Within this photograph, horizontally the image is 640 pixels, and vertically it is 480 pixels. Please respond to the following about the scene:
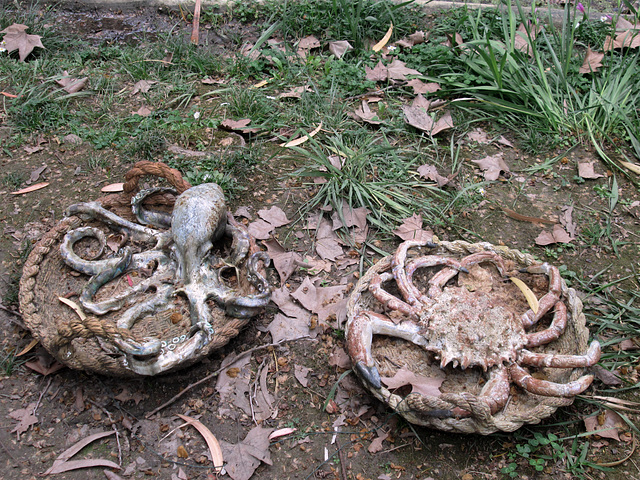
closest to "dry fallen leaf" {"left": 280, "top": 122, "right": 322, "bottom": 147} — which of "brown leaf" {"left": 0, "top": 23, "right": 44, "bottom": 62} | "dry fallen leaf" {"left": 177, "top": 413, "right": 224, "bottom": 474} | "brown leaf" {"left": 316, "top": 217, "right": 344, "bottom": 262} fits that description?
"brown leaf" {"left": 316, "top": 217, "right": 344, "bottom": 262}

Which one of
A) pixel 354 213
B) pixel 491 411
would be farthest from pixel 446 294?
pixel 354 213

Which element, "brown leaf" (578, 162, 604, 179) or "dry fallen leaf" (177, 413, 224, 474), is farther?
"brown leaf" (578, 162, 604, 179)

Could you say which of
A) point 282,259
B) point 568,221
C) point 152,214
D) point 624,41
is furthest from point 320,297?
point 624,41

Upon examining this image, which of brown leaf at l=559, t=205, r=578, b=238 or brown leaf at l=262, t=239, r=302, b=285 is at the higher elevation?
brown leaf at l=559, t=205, r=578, b=238

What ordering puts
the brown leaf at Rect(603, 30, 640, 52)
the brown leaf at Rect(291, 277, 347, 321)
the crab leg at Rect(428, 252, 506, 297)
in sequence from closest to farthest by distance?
the crab leg at Rect(428, 252, 506, 297)
the brown leaf at Rect(291, 277, 347, 321)
the brown leaf at Rect(603, 30, 640, 52)

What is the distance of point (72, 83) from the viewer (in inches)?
168

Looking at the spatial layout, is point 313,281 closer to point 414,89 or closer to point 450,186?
point 450,186

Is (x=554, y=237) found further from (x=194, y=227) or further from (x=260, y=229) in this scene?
(x=194, y=227)

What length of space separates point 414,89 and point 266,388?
2.69 metres

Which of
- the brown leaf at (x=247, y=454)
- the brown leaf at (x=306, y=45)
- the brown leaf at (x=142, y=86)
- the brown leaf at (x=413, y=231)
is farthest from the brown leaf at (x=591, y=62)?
the brown leaf at (x=247, y=454)

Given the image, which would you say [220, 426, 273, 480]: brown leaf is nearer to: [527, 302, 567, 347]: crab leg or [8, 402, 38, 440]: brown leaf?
[8, 402, 38, 440]: brown leaf

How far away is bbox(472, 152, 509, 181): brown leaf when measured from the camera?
373cm

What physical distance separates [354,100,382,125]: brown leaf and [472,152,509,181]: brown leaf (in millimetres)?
784

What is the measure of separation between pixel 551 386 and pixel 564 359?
15 cm
